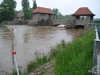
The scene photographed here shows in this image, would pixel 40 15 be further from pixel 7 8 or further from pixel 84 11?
pixel 84 11

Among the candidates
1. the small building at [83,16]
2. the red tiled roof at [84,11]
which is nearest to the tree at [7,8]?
the small building at [83,16]

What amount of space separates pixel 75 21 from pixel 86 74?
32.0 metres

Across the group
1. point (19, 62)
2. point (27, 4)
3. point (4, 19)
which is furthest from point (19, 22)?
point (19, 62)

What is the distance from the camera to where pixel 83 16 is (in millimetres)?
37156

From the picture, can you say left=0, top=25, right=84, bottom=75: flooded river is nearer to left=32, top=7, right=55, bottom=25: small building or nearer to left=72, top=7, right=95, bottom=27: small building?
left=72, top=7, right=95, bottom=27: small building

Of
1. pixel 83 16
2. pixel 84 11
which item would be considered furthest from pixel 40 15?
Result: pixel 84 11

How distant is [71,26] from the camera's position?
34.8 meters

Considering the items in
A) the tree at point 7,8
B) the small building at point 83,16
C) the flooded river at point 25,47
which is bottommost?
the flooded river at point 25,47

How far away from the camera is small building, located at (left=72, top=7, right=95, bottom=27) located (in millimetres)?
34844

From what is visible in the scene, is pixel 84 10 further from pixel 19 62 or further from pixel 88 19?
pixel 19 62

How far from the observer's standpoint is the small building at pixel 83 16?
3484cm

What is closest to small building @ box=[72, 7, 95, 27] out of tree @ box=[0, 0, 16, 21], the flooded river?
the flooded river

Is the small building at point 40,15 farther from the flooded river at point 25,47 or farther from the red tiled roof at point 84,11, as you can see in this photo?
the flooded river at point 25,47

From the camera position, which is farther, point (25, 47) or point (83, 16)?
point (83, 16)
